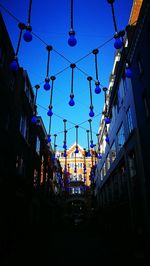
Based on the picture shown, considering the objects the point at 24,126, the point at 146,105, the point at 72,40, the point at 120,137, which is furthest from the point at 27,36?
the point at 120,137

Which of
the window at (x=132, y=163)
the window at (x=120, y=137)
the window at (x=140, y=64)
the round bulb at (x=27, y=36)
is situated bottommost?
the window at (x=132, y=163)

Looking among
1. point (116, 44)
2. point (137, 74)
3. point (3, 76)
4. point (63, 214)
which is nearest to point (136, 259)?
point (116, 44)

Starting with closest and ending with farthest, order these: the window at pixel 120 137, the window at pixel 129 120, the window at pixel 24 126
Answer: the window at pixel 129 120 → the window at pixel 24 126 → the window at pixel 120 137

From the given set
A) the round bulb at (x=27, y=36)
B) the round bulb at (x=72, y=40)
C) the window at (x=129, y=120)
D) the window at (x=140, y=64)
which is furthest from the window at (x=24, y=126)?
the round bulb at (x=72, y=40)

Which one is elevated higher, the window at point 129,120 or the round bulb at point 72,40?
the window at point 129,120

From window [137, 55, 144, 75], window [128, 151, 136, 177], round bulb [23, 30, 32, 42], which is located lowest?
window [128, 151, 136, 177]

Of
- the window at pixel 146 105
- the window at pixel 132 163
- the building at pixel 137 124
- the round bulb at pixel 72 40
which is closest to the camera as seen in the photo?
the round bulb at pixel 72 40

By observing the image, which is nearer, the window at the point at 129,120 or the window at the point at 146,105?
the window at the point at 146,105

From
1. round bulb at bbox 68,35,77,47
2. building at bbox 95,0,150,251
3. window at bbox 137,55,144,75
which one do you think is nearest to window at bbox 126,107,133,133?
building at bbox 95,0,150,251

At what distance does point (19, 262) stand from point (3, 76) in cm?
1157

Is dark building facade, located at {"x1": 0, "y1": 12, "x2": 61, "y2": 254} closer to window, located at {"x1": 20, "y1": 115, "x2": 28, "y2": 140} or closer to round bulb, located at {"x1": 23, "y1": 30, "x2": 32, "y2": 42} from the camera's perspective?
window, located at {"x1": 20, "y1": 115, "x2": 28, "y2": 140}

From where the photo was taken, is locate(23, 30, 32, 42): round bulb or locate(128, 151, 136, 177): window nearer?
locate(23, 30, 32, 42): round bulb

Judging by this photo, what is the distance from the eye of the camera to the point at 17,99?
18016 millimetres

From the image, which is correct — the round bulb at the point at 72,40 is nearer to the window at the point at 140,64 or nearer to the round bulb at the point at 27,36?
the round bulb at the point at 27,36
